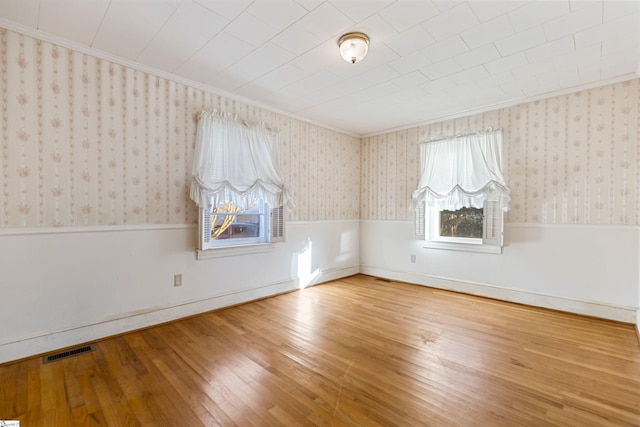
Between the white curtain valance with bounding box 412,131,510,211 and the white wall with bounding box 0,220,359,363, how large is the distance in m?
2.66

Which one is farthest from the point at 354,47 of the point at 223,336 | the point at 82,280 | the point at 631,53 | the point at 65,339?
the point at 65,339

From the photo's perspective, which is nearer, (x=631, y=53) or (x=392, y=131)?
(x=631, y=53)

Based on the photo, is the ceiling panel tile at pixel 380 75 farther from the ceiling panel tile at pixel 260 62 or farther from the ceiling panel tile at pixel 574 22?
the ceiling panel tile at pixel 574 22

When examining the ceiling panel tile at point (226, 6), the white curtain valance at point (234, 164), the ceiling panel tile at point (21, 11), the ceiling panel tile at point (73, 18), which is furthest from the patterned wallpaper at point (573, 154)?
the ceiling panel tile at point (21, 11)

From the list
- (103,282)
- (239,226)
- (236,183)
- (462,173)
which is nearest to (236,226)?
(239,226)

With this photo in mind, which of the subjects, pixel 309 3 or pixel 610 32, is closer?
pixel 309 3

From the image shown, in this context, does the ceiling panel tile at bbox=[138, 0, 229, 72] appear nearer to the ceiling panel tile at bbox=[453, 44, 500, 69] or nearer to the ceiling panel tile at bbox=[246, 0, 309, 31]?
the ceiling panel tile at bbox=[246, 0, 309, 31]

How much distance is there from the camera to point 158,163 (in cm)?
312

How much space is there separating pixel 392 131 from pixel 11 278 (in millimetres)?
5077

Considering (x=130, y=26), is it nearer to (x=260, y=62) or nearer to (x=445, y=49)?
(x=260, y=62)

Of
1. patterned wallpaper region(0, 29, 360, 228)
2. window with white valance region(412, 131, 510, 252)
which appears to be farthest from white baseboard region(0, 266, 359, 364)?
window with white valance region(412, 131, 510, 252)

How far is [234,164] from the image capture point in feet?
11.8

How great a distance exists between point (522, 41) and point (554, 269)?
2.69 metres

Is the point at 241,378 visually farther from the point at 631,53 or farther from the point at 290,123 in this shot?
the point at 631,53
